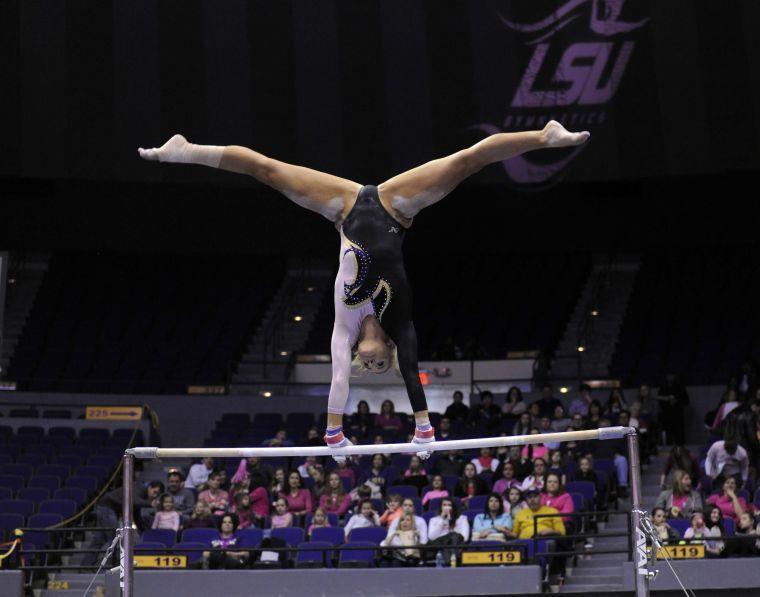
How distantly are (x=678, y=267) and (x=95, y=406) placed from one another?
10.8 metres

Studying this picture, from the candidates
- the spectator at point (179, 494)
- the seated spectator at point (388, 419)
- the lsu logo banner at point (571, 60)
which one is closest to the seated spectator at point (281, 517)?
the spectator at point (179, 494)

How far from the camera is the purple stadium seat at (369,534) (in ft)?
41.9

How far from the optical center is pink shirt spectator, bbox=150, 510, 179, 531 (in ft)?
44.8

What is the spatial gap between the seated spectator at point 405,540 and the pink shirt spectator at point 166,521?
267cm

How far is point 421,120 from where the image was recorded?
19.0m

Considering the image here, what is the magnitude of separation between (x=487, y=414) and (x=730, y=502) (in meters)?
5.30

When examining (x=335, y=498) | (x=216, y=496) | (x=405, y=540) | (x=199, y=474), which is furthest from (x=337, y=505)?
(x=199, y=474)

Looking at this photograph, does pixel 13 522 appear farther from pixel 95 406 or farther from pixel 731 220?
pixel 731 220

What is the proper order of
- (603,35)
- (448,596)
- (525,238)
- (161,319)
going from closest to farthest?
(448,596) < (603,35) < (161,319) < (525,238)

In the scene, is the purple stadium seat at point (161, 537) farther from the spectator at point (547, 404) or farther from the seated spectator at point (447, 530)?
the spectator at point (547, 404)

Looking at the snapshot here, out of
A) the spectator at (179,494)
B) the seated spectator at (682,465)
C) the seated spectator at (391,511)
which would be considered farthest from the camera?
the spectator at (179,494)

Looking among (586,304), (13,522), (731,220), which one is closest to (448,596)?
(13,522)

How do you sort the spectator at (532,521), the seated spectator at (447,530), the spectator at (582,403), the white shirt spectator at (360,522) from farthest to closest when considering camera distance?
1. the spectator at (582,403)
2. the white shirt spectator at (360,522)
3. the spectator at (532,521)
4. the seated spectator at (447,530)

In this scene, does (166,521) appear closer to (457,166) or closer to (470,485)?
(470,485)
